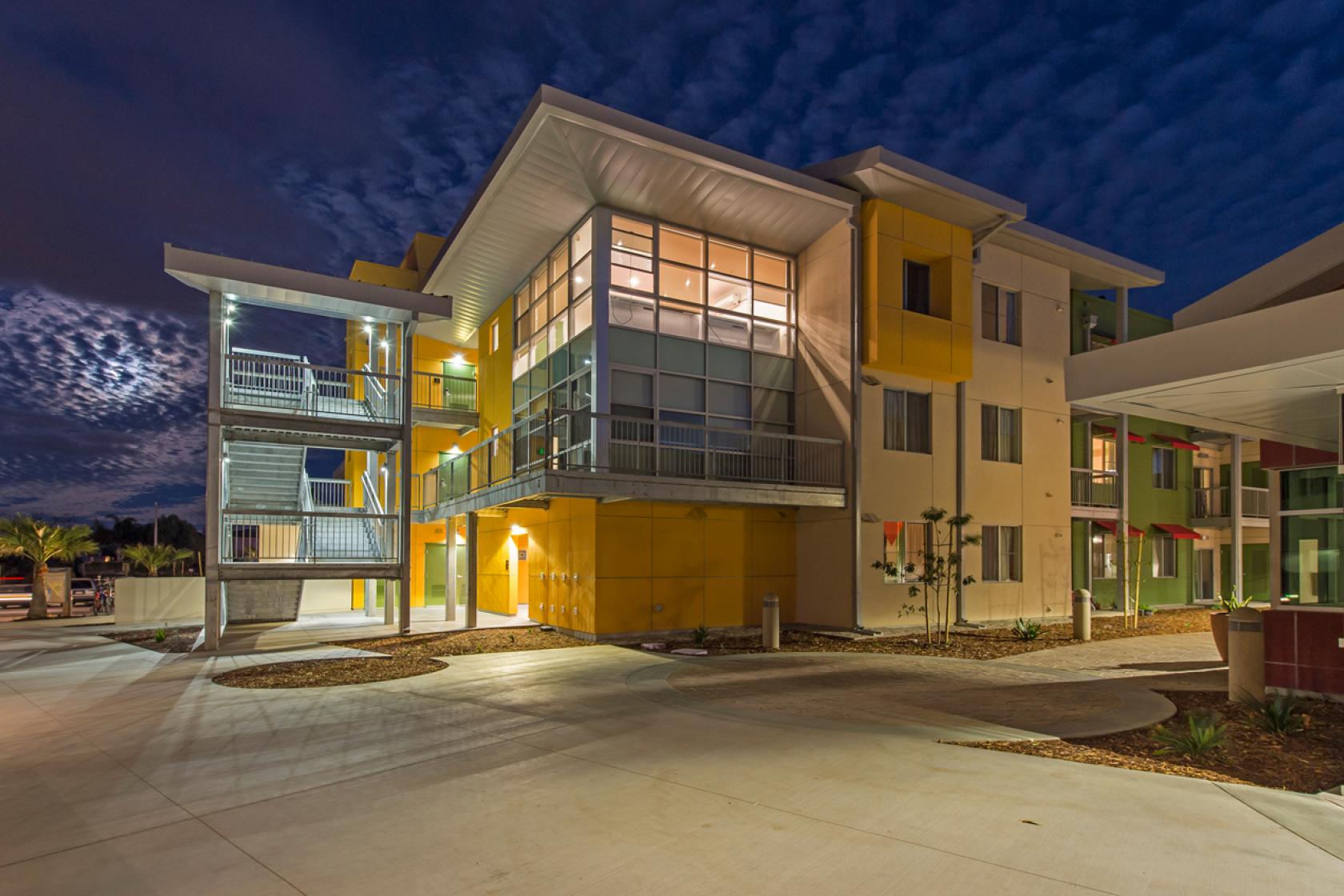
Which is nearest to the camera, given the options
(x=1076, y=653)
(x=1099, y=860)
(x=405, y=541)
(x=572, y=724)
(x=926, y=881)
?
(x=926, y=881)

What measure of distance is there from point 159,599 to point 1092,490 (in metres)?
28.0

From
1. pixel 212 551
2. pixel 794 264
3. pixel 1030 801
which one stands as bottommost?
pixel 1030 801

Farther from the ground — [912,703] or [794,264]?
[794,264]

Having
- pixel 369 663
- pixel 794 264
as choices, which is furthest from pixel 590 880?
pixel 794 264

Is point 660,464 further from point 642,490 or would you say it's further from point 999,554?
point 999,554

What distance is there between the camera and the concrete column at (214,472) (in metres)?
15.1

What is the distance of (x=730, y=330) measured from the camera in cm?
1809

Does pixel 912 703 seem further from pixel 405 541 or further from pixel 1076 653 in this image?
pixel 405 541

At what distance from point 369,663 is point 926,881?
438 inches

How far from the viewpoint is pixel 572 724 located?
829 centimetres

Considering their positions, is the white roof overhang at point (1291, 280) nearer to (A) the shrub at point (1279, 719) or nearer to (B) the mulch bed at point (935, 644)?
(A) the shrub at point (1279, 719)

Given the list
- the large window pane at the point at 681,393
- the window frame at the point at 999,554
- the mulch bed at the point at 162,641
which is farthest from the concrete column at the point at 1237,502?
the mulch bed at the point at 162,641

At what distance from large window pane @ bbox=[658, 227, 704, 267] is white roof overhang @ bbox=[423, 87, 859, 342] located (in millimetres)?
286

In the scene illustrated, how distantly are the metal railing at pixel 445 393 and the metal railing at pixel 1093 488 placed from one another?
60.6 feet
